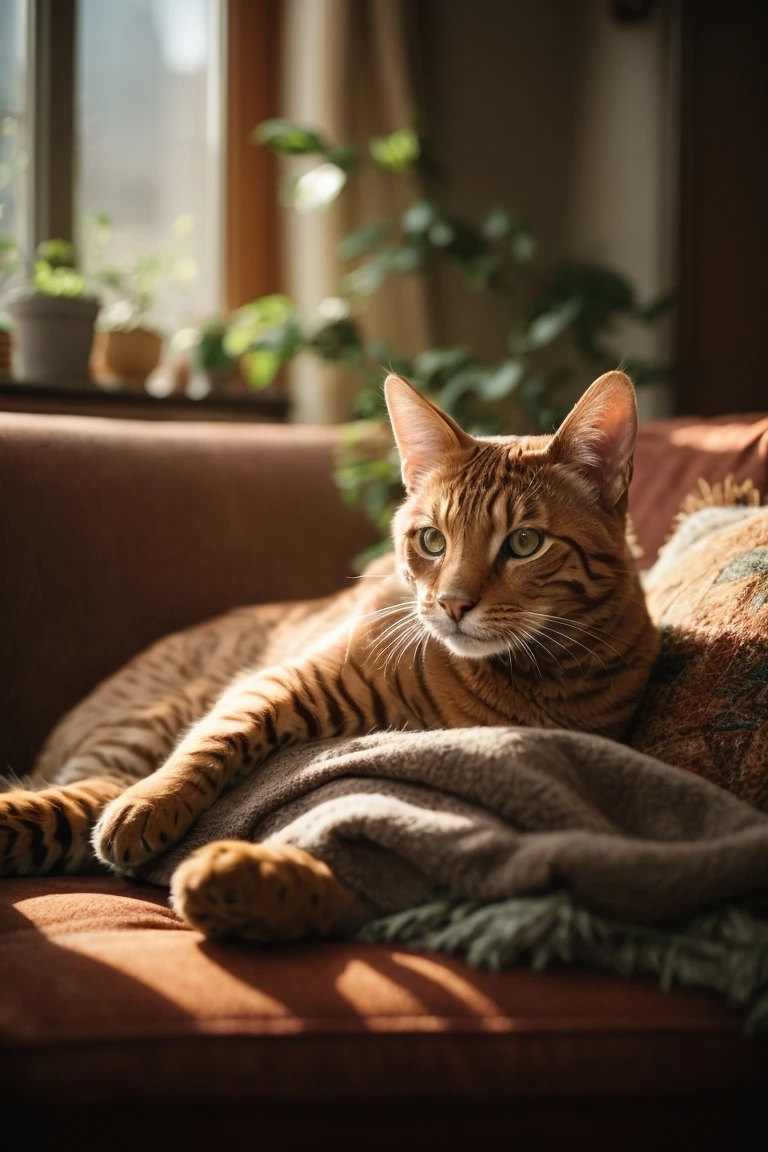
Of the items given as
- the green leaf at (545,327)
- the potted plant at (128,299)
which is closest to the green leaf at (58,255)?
the potted plant at (128,299)

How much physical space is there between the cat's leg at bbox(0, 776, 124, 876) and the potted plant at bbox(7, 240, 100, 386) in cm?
134

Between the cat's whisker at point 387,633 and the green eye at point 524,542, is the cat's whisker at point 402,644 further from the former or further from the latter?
the green eye at point 524,542

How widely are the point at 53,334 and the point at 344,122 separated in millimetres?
1153

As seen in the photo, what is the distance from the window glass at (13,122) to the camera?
106 inches

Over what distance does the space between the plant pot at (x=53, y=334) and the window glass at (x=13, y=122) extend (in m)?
0.46

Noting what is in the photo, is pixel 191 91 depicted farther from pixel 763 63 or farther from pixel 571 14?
pixel 763 63

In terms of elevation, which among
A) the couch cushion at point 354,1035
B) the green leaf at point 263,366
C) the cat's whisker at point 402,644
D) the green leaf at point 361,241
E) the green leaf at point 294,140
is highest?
the green leaf at point 294,140

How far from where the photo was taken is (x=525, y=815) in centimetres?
103

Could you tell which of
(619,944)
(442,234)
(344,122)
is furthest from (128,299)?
(619,944)

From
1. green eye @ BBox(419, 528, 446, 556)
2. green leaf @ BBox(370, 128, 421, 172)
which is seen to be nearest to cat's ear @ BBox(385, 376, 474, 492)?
green eye @ BBox(419, 528, 446, 556)

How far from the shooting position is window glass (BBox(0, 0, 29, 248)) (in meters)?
2.69

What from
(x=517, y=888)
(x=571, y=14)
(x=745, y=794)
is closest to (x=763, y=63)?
(x=571, y=14)

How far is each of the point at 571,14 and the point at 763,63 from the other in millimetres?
902

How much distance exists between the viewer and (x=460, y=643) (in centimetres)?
128
